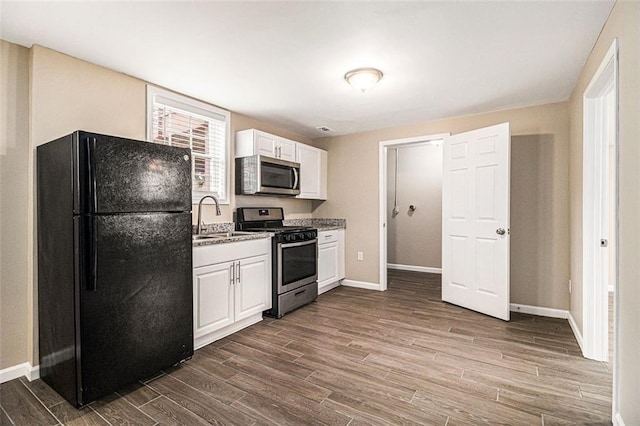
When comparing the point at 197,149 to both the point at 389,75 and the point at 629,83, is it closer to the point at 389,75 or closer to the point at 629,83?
the point at 389,75

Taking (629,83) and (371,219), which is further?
(371,219)

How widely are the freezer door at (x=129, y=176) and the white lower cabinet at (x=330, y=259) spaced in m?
2.31

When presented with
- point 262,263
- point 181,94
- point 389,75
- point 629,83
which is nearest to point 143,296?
point 262,263

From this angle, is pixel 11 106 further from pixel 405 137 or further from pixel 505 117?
pixel 505 117

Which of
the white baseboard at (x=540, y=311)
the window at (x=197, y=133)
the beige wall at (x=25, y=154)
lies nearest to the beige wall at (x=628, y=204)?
the white baseboard at (x=540, y=311)

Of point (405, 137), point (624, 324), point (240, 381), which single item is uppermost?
point (405, 137)

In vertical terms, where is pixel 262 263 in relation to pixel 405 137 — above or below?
below

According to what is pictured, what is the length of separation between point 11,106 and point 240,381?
2434 mm

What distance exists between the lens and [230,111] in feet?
12.3

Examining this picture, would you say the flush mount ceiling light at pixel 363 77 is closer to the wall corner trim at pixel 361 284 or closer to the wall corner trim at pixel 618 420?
the wall corner trim at pixel 618 420

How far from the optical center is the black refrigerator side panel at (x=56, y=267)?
1913mm

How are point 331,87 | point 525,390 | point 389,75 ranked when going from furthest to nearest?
point 331,87 < point 389,75 < point 525,390

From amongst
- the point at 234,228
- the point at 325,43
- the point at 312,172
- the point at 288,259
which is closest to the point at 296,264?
the point at 288,259

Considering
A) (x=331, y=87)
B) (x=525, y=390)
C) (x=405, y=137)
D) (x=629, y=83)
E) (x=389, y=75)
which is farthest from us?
(x=405, y=137)
